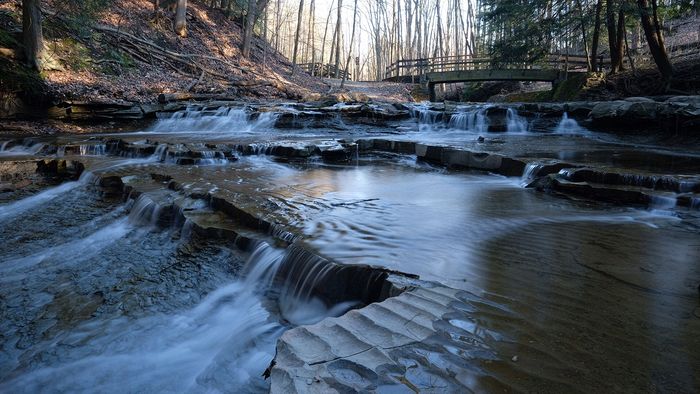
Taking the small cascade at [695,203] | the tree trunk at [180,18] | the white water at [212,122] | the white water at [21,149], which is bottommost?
the white water at [21,149]

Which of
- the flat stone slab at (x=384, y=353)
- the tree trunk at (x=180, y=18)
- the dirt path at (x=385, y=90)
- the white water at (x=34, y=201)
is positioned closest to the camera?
the flat stone slab at (x=384, y=353)

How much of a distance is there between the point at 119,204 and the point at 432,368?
619 centimetres

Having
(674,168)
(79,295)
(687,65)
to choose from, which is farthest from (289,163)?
(687,65)

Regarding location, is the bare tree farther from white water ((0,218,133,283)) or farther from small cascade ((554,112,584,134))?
white water ((0,218,133,283))

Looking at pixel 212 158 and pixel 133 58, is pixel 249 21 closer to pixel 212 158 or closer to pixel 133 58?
pixel 133 58

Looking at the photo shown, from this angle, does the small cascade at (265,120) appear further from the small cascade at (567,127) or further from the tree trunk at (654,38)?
the tree trunk at (654,38)

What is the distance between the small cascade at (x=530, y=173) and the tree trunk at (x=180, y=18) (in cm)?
2065

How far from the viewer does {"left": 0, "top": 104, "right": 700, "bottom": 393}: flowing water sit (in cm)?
236

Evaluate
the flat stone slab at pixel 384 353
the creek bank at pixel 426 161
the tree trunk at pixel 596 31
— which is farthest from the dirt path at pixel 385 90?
the flat stone slab at pixel 384 353

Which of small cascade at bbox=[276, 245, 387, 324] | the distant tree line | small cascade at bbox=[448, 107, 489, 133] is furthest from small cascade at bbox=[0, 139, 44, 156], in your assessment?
the distant tree line

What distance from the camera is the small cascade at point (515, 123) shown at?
14688 millimetres

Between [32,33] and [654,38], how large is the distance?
1960cm

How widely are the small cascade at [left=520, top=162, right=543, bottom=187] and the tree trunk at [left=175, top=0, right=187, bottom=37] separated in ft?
67.8

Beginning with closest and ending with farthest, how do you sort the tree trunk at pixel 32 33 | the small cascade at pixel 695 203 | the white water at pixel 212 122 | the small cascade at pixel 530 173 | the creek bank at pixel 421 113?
the small cascade at pixel 695 203, the small cascade at pixel 530 173, the creek bank at pixel 421 113, the tree trunk at pixel 32 33, the white water at pixel 212 122
